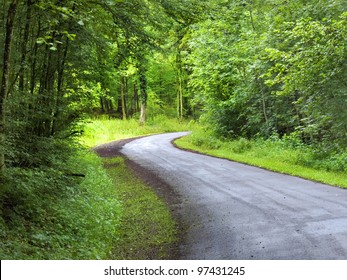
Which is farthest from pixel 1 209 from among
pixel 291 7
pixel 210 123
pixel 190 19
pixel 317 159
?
pixel 210 123

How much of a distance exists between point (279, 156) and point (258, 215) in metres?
8.49

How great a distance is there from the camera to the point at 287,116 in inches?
755

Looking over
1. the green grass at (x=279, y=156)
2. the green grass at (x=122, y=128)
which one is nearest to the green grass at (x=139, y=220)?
the green grass at (x=279, y=156)

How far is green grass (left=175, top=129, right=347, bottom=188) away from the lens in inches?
465

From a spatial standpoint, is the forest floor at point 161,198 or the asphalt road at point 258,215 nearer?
the asphalt road at point 258,215

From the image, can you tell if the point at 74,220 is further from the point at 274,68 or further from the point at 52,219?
the point at 274,68

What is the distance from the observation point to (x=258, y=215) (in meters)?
7.61

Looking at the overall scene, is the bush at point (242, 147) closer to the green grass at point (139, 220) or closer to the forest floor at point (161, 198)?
the forest floor at point (161, 198)

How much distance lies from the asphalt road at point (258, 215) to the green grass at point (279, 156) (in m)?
0.74

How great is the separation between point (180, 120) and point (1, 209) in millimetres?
36988

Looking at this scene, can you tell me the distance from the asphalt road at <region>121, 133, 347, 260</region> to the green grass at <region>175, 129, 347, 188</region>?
744 mm

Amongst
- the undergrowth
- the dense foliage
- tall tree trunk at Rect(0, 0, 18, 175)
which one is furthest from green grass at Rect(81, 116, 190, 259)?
the dense foliage

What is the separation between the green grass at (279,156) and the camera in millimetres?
11820
